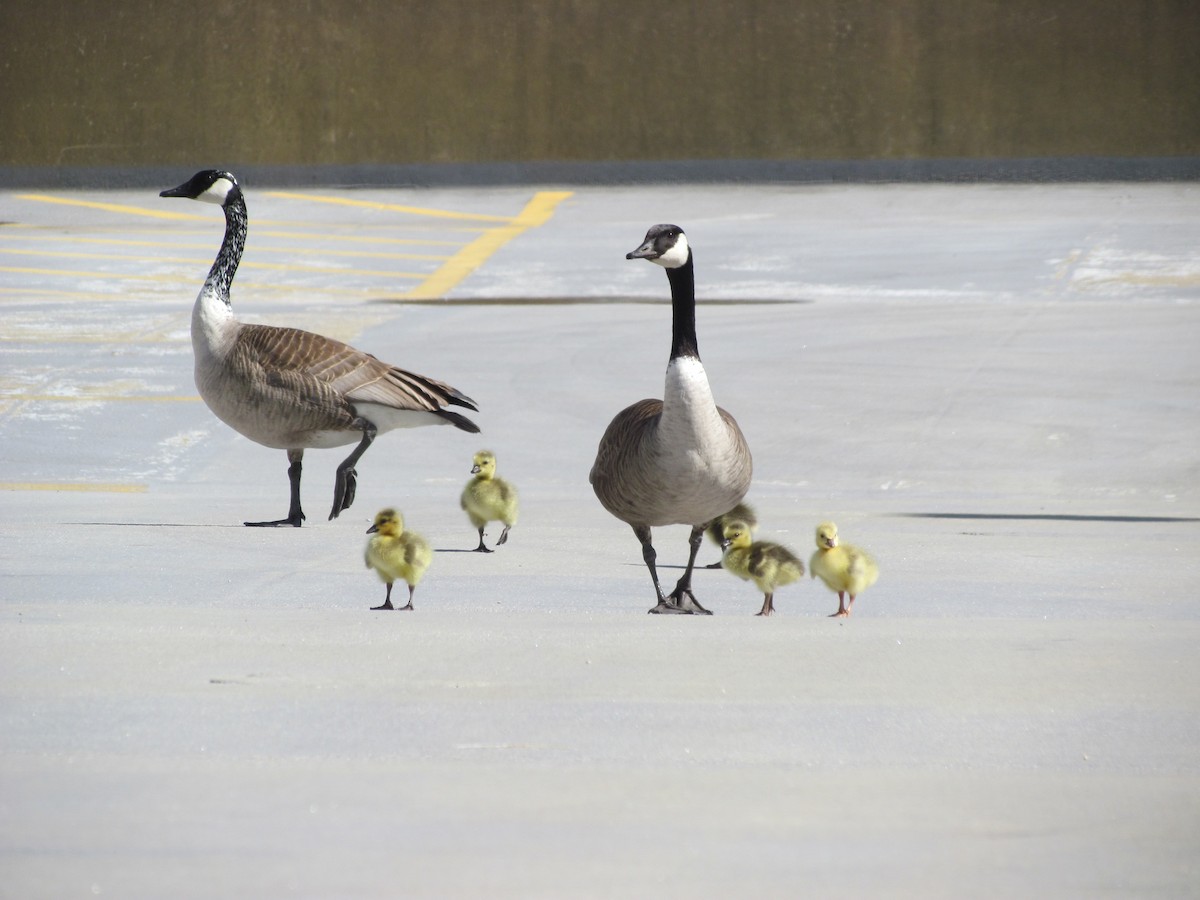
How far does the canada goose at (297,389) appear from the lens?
359 inches

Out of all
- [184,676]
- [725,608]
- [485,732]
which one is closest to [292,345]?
[725,608]

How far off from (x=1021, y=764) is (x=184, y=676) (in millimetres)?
2096

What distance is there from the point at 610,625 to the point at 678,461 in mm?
875

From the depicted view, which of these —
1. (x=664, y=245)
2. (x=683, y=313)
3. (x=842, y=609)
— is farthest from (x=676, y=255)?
(x=842, y=609)

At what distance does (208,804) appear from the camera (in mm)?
3756

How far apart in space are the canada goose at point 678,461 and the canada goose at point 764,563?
14 cm

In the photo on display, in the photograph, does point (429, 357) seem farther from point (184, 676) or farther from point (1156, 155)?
point (1156, 155)

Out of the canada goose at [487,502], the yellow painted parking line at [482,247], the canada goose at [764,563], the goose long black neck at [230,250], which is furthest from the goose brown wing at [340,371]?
the yellow painted parking line at [482,247]

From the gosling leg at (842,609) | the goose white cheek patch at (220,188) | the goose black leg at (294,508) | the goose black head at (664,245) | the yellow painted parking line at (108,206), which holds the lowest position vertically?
the yellow painted parking line at (108,206)

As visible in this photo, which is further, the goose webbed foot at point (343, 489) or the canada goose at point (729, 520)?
the goose webbed foot at point (343, 489)

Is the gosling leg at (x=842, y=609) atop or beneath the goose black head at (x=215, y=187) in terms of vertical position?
beneath

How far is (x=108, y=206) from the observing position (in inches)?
1006

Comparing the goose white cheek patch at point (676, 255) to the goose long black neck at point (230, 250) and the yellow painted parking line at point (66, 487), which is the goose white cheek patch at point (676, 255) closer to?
the goose long black neck at point (230, 250)

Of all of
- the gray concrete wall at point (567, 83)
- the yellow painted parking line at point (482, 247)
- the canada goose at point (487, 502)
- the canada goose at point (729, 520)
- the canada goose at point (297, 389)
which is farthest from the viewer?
the gray concrete wall at point (567, 83)
